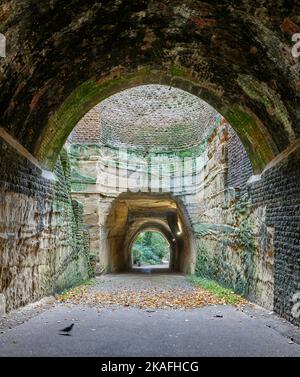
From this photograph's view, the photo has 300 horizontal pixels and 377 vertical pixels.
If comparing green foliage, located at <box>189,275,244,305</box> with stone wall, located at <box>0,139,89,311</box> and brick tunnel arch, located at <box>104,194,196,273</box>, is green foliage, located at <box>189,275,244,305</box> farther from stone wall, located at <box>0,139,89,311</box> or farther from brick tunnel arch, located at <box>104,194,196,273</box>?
brick tunnel arch, located at <box>104,194,196,273</box>

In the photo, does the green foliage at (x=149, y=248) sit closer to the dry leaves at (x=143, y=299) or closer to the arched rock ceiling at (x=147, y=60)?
the dry leaves at (x=143, y=299)

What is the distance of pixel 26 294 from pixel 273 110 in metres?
5.63

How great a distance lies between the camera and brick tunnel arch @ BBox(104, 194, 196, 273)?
738 inches

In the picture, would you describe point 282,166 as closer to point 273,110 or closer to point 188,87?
point 273,110

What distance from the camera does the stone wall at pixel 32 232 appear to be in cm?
635

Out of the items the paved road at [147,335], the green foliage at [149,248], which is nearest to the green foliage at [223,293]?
the paved road at [147,335]

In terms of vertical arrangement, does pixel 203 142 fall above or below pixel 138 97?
below

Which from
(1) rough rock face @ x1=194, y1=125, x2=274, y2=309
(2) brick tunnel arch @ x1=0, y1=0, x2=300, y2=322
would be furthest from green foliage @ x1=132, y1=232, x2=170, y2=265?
(2) brick tunnel arch @ x1=0, y1=0, x2=300, y2=322

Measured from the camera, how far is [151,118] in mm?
A: 17859

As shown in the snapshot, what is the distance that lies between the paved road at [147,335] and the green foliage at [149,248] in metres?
31.4

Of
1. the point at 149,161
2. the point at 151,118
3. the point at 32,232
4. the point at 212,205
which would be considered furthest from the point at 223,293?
the point at 151,118

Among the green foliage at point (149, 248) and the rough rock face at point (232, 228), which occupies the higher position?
the rough rock face at point (232, 228)

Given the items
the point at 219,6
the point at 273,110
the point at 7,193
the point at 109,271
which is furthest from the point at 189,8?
the point at 109,271
